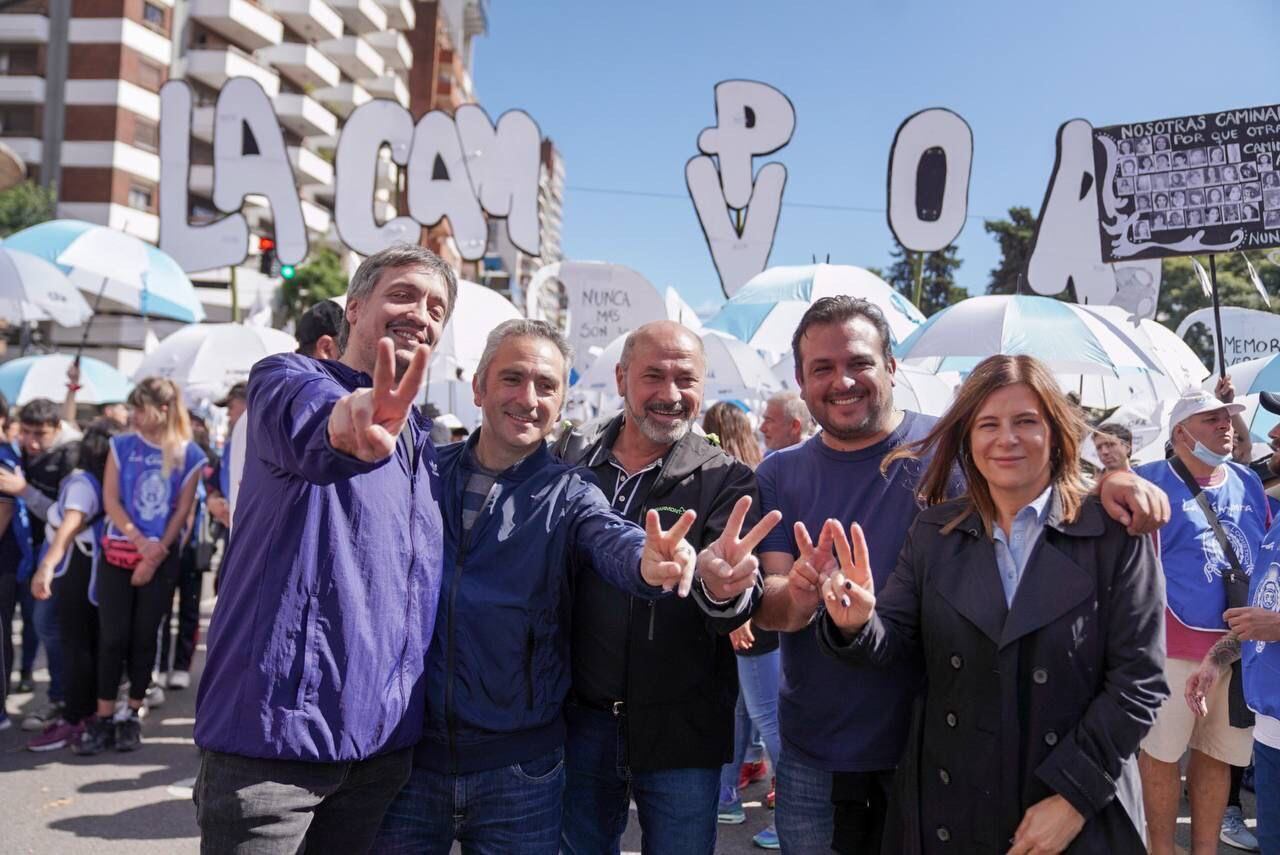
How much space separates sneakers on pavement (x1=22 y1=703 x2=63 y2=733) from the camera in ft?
19.3

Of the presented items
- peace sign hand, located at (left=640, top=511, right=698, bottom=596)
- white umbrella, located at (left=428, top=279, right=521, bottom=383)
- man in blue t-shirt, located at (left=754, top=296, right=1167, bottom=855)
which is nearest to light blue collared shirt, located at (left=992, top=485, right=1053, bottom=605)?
man in blue t-shirt, located at (left=754, top=296, right=1167, bottom=855)

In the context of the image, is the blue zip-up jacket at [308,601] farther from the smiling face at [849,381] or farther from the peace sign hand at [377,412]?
the smiling face at [849,381]

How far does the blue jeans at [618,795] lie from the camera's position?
2.60 meters

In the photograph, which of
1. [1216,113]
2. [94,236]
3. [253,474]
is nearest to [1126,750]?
[253,474]

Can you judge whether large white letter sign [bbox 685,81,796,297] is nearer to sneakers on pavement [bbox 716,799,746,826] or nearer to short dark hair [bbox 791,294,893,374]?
sneakers on pavement [bbox 716,799,746,826]

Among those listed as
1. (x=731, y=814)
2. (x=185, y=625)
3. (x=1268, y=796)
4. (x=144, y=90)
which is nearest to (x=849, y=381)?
(x=1268, y=796)

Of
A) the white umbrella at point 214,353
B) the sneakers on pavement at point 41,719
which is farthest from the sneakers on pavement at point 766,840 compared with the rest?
the white umbrella at point 214,353

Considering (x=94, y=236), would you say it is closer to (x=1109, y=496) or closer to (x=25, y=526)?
(x=25, y=526)

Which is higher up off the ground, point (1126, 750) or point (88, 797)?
point (1126, 750)

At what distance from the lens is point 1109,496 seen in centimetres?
227

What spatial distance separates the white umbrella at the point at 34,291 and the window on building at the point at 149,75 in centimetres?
3555

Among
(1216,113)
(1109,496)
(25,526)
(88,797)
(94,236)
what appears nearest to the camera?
(1109,496)

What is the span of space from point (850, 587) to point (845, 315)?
0.95 m

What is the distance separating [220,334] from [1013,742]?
10.7 metres
